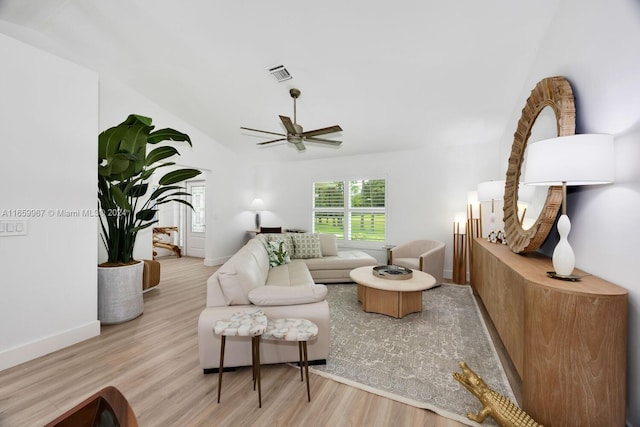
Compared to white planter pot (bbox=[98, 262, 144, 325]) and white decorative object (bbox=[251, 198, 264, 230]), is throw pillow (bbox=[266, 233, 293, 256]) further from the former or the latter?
white decorative object (bbox=[251, 198, 264, 230])

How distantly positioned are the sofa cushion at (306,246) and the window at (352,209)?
1273 millimetres

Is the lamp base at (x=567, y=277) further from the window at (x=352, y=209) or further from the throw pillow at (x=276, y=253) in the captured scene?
the window at (x=352, y=209)

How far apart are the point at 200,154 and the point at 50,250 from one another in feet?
11.6

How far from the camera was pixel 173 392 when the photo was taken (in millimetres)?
1840

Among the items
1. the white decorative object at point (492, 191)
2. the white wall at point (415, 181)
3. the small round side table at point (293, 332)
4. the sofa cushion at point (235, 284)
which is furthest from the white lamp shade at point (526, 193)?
the sofa cushion at point (235, 284)

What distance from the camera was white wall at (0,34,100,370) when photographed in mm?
2148

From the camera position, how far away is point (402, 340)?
2559 mm

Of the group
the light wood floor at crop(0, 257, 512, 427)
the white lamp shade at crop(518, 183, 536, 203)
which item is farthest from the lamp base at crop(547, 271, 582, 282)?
the light wood floor at crop(0, 257, 512, 427)

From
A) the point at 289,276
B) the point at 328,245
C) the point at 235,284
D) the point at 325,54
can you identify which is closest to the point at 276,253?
the point at 289,276

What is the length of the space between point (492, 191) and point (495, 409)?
2.58 m

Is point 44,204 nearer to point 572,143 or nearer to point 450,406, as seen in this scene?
point 450,406

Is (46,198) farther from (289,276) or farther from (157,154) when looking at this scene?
(289,276)

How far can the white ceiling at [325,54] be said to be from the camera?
2498 millimetres

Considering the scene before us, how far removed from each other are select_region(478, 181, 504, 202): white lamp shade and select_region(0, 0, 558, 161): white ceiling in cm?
104
